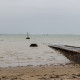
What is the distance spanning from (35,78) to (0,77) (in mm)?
2033

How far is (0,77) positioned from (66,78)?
3.75 metres

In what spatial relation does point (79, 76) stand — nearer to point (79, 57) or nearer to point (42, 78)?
point (42, 78)

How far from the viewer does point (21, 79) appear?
1248 cm

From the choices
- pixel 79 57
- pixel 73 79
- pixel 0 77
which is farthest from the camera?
pixel 79 57

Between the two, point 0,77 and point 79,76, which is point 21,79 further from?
point 79,76

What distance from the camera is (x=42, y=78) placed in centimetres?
1286

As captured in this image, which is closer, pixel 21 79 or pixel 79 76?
pixel 21 79

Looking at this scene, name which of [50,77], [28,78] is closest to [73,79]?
[50,77]

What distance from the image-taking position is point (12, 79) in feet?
41.3

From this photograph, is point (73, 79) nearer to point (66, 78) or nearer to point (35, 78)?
point (66, 78)

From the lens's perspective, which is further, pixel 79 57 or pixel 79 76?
pixel 79 57

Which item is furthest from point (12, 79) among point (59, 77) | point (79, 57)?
point (79, 57)

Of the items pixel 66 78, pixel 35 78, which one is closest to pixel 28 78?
pixel 35 78

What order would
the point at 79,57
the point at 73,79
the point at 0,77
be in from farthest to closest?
the point at 79,57, the point at 0,77, the point at 73,79
